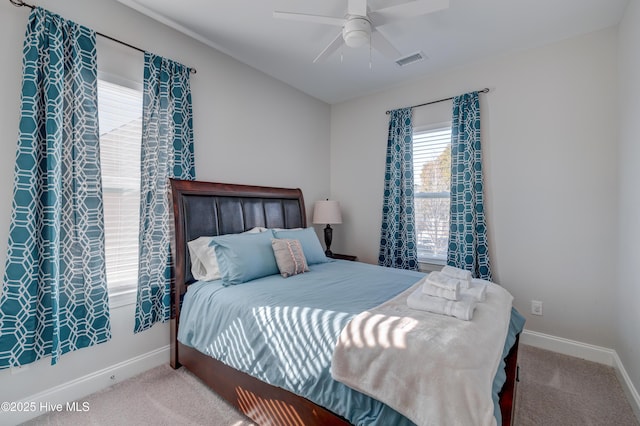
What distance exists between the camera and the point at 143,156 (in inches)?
93.2

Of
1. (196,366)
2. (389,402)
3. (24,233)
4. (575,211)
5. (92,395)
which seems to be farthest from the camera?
(575,211)

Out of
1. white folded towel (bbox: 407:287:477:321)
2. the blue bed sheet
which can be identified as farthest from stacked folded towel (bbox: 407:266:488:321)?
the blue bed sheet

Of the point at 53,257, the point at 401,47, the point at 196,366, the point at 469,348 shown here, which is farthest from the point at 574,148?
the point at 53,257

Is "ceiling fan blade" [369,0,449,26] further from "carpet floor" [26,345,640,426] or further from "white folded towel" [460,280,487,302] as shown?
"carpet floor" [26,345,640,426]

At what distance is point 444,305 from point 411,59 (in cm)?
265

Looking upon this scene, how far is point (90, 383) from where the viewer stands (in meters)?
2.07

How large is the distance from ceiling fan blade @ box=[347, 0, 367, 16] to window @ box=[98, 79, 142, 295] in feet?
5.78

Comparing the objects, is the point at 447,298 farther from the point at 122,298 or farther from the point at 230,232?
the point at 122,298

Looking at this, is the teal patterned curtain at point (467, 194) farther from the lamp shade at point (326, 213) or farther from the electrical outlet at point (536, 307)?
the lamp shade at point (326, 213)

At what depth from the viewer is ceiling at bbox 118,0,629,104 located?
229cm

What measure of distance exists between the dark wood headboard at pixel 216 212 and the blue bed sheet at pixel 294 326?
0.81ft

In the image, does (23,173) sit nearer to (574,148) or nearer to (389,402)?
(389,402)

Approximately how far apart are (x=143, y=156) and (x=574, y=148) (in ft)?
12.3

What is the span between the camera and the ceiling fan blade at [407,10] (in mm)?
1769
